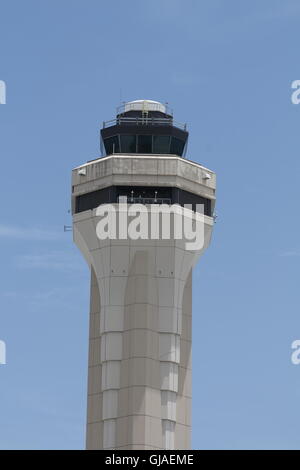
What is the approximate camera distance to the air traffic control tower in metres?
147

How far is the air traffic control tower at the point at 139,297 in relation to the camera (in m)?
147

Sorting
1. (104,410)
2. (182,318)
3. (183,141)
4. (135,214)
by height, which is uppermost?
(183,141)

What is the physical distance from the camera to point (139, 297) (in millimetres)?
149250

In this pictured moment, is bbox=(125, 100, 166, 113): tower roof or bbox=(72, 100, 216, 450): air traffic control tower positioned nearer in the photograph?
bbox=(72, 100, 216, 450): air traffic control tower

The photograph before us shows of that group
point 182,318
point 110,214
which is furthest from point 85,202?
point 182,318

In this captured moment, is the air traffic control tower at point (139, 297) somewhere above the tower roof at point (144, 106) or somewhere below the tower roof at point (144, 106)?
below

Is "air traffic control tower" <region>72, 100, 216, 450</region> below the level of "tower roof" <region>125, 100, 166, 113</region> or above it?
below

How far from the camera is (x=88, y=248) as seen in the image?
152m

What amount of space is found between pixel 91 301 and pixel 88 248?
5.39 meters

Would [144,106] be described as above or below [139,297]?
above

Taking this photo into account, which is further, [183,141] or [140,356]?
[183,141]

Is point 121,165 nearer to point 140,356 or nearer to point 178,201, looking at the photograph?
point 178,201

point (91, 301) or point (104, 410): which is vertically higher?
point (91, 301)

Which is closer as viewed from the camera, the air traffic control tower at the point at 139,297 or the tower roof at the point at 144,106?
the air traffic control tower at the point at 139,297
